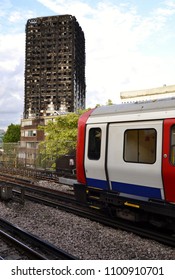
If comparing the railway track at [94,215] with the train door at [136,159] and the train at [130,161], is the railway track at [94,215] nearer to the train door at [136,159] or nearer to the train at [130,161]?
the train at [130,161]

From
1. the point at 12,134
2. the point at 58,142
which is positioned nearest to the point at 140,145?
the point at 58,142

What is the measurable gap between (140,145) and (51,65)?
11535 centimetres

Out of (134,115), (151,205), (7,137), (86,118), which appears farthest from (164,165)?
(7,137)

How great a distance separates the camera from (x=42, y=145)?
76.4 feet

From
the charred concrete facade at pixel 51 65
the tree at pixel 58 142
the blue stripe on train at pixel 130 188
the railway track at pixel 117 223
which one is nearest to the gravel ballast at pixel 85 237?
the railway track at pixel 117 223

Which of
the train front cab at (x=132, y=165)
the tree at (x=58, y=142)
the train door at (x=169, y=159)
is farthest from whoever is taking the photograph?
the tree at (x=58, y=142)

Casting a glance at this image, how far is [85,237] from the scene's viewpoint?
332 inches

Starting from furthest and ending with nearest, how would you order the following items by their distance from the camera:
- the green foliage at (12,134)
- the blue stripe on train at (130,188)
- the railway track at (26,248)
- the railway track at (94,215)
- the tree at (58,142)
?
1. the green foliage at (12,134)
2. the tree at (58,142)
3. the railway track at (94,215)
4. the blue stripe on train at (130,188)
5. the railway track at (26,248)

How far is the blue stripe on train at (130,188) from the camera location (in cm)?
809

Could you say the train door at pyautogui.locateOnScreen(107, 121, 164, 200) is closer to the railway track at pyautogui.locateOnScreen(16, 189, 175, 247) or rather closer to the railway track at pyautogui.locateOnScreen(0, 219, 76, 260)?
the railway track at pyautogui.locateOnScreen(16, 189, 175, 247)

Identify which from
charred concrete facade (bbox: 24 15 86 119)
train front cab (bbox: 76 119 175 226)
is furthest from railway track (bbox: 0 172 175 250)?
charred concrete facade (bbox: 24 15 86 119)

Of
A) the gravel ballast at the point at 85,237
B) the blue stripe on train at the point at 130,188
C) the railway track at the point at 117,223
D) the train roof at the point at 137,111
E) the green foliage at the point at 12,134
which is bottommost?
the gravel ballast at the point at 85,237

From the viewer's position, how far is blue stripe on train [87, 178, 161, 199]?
8.09 meters

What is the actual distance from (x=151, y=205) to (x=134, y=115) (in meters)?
2.36
